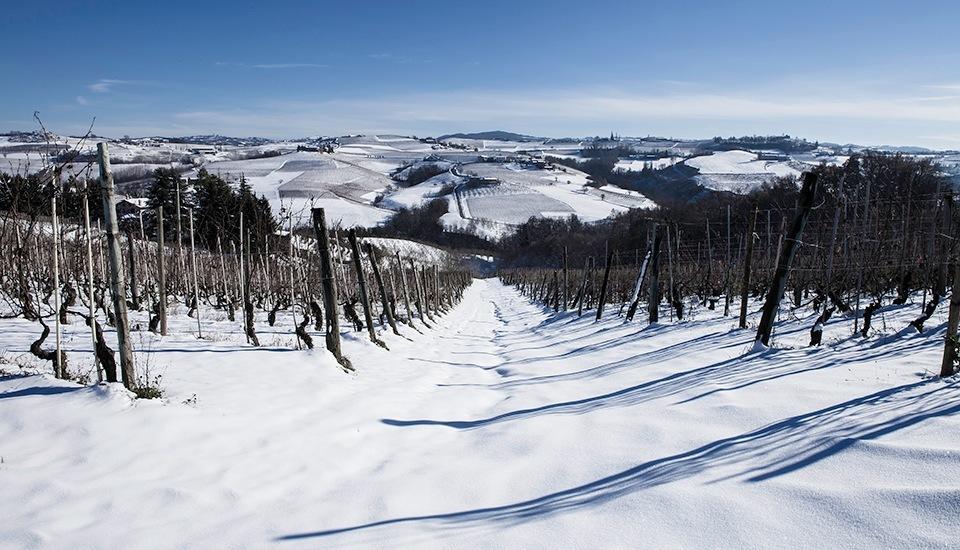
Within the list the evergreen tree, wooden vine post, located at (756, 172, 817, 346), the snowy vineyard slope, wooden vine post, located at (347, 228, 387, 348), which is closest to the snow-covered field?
the evergreen tree

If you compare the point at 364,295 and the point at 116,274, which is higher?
the point at 116,274

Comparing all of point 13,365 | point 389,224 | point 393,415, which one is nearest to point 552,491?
point 393,415

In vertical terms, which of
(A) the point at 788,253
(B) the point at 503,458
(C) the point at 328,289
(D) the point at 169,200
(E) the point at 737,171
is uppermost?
(E) the point at 737,171

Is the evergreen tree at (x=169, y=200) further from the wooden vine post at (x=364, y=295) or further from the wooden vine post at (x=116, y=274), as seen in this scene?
the wooden vine post at (x=116, y=274)

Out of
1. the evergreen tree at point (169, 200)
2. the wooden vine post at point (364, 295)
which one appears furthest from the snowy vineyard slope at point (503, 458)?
Result: the evergreen tree at point (169, 200)

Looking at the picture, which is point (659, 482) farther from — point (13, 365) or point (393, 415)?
point (13, 365)

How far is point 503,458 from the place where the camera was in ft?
12.9

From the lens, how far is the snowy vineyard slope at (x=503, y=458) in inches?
104

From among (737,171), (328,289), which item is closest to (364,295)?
(328,289)

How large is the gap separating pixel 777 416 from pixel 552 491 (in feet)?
6.13

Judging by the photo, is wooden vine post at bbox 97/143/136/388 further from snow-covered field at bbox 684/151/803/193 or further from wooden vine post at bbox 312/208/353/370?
snow-covered field at bbox 684/151/803/193

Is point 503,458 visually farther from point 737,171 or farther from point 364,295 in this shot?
point 737,171

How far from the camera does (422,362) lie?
354 inches

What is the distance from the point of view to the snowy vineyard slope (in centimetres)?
265
